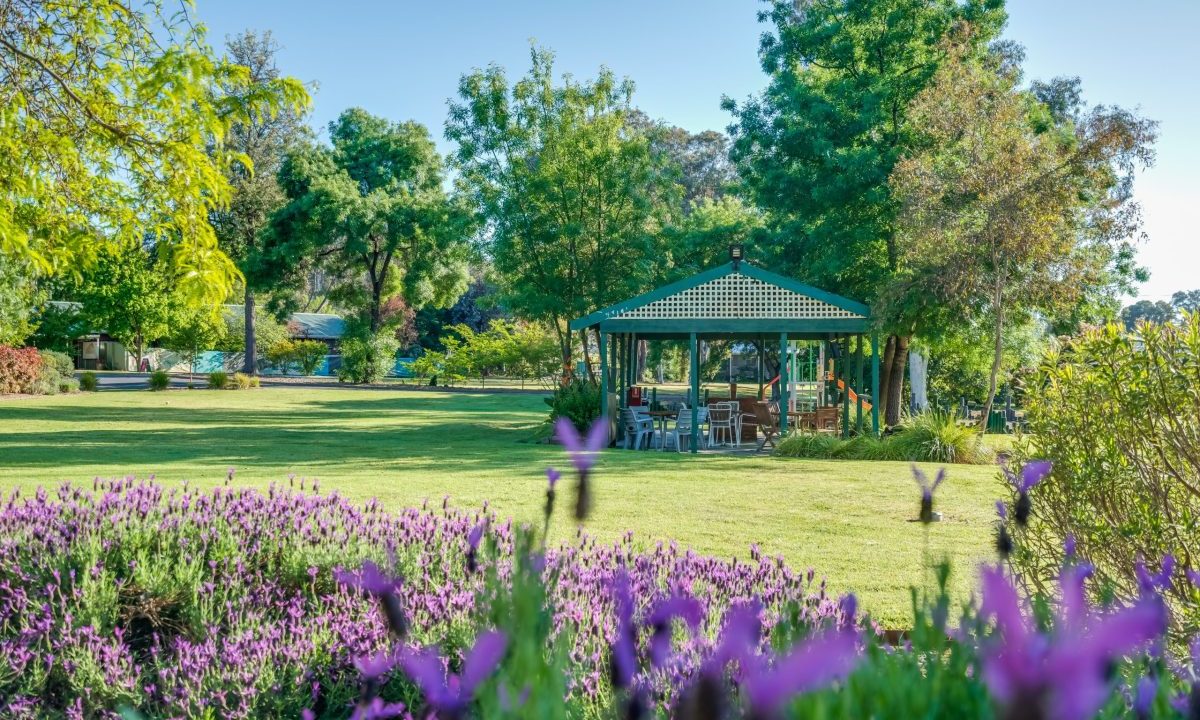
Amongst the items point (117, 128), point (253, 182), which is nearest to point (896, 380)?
point (117, 128)

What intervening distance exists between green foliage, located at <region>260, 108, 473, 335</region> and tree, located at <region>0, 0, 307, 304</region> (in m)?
31.2

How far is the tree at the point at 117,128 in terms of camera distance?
6402 mm

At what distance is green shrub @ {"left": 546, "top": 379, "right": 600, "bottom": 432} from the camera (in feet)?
63.0

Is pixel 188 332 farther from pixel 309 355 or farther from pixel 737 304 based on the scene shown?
pixel 737 304

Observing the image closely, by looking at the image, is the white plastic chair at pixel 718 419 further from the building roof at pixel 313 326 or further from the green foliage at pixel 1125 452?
the building roof at pixel 313 326

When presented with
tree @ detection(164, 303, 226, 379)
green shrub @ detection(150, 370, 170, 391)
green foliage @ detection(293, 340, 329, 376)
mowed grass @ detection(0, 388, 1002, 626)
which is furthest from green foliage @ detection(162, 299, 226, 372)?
mowed grass @ detection(0, 388, 1002, 626)

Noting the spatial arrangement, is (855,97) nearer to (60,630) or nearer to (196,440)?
(196,440)

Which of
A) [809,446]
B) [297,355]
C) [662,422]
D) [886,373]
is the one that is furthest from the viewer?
[297,355]

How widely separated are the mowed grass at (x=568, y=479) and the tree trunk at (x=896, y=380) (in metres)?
7.44

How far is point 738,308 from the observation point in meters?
18.6

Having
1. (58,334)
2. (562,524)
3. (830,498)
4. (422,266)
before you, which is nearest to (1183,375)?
(562,524)

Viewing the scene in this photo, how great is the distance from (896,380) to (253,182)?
106 ft

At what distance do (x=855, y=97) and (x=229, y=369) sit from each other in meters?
46.4

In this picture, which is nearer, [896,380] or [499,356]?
[896,380]
